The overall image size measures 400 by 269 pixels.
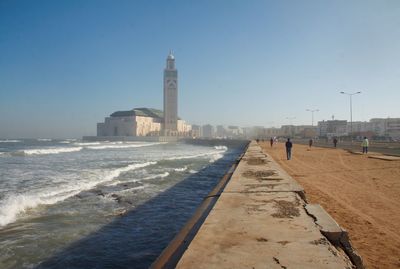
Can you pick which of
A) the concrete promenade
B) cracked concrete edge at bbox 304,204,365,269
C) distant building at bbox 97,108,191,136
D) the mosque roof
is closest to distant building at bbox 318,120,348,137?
distant building at bbox 97,108,191,136

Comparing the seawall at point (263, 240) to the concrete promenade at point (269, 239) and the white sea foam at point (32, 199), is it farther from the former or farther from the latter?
the white sea foam at point (32, 199)

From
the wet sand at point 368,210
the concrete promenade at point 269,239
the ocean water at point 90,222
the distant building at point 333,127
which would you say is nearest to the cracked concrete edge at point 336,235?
the concrete promenade at point 269,239

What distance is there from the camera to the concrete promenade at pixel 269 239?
3129 millimetres

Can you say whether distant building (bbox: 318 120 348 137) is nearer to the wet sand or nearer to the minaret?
the minaret

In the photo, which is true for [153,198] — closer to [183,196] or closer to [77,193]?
[183,196]

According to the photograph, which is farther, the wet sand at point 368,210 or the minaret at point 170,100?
the minaret at point 170,100

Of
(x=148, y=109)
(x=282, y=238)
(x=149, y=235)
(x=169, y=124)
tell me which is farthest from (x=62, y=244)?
(x=148, y=109)

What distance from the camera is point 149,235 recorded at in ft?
22.3

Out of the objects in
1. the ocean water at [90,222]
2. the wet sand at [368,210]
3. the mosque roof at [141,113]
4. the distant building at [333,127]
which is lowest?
the ocean water at [90,222]

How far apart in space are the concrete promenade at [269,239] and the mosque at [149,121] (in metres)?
146

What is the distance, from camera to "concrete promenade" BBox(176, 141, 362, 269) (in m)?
3.13

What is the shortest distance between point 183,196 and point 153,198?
3.78 ft

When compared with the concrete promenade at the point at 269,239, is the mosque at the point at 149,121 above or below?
above

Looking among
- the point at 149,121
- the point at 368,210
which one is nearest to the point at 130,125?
the point at 149,121
